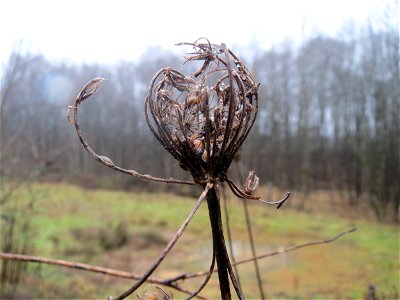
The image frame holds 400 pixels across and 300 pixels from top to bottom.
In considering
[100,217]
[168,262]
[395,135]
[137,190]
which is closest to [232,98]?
[168,262]

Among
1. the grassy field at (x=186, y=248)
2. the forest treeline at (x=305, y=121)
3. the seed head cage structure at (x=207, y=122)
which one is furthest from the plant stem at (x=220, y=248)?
the forest treeline at (x=305, y=121)

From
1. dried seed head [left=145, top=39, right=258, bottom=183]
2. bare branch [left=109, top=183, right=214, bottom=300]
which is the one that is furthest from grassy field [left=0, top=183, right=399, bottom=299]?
bare branch [left=109, top=183, right=214, bottom=300]

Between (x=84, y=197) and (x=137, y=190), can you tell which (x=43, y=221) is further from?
(x=137, y=190)

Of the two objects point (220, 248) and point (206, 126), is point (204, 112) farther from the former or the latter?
point (220, 248)

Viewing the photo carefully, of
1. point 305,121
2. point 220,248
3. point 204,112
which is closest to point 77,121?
point 204,112

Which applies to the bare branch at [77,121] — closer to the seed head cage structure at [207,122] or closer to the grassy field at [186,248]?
the seed head cage structure at [207,122]

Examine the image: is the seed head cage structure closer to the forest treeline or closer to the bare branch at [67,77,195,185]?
the bare branch at [67,77,195,185]
